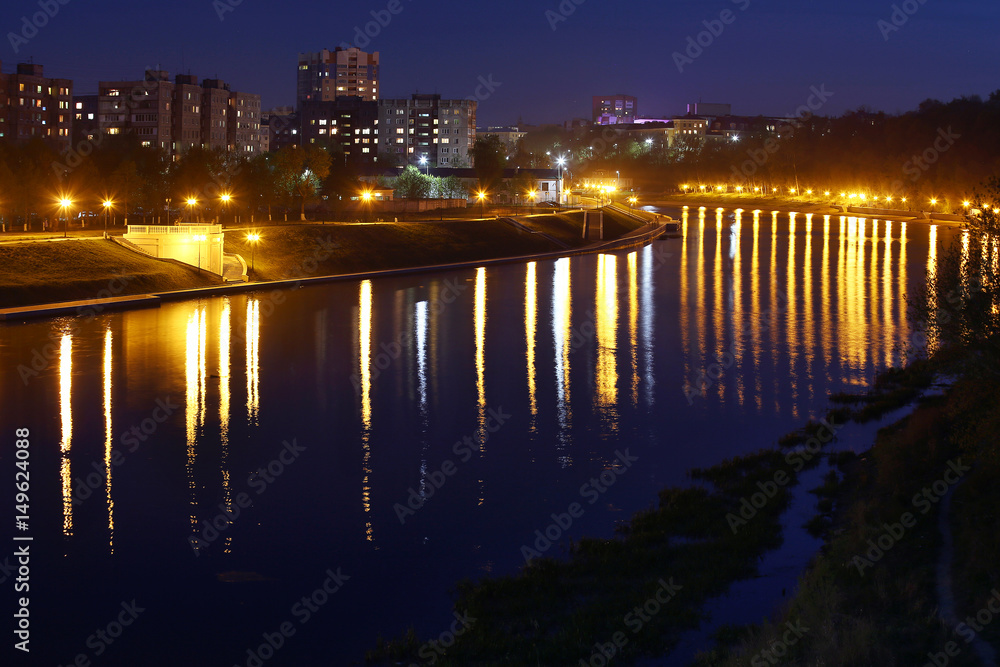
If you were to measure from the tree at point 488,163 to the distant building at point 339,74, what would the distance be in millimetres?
89799

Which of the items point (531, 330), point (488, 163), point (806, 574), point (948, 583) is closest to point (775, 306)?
point (531, 330)

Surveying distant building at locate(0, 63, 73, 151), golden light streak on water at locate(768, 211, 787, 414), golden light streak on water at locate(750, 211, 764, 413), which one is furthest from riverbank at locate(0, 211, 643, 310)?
distant building at locate(0, 63, 73, 151)

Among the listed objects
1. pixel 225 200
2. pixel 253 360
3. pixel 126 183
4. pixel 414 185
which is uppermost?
pixel 414 185

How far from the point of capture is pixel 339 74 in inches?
6412

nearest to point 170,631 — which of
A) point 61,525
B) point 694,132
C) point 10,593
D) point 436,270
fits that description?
point 10,593

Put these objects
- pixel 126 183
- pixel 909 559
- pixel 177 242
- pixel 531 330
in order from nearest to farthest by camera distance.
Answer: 1. pixel 909 559
2. pixel 531 330
3. pixel 177 242
4. pixel 126 183

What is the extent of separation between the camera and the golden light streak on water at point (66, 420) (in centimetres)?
1136

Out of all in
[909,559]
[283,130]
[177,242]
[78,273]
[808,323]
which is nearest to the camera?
[909,559]

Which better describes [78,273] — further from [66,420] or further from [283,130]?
[283,130]

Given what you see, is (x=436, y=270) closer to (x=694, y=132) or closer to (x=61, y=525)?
(x=61, y=525)

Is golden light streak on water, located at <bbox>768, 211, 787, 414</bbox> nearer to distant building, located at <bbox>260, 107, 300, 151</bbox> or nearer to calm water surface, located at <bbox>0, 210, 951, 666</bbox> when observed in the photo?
calm water surface, located at <bbox>0, 210, 951, 666</bbox>

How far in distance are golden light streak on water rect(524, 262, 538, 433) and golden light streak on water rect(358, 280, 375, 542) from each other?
2726 millimetres

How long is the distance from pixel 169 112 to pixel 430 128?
123 feet

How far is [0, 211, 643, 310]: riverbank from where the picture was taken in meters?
29.5
